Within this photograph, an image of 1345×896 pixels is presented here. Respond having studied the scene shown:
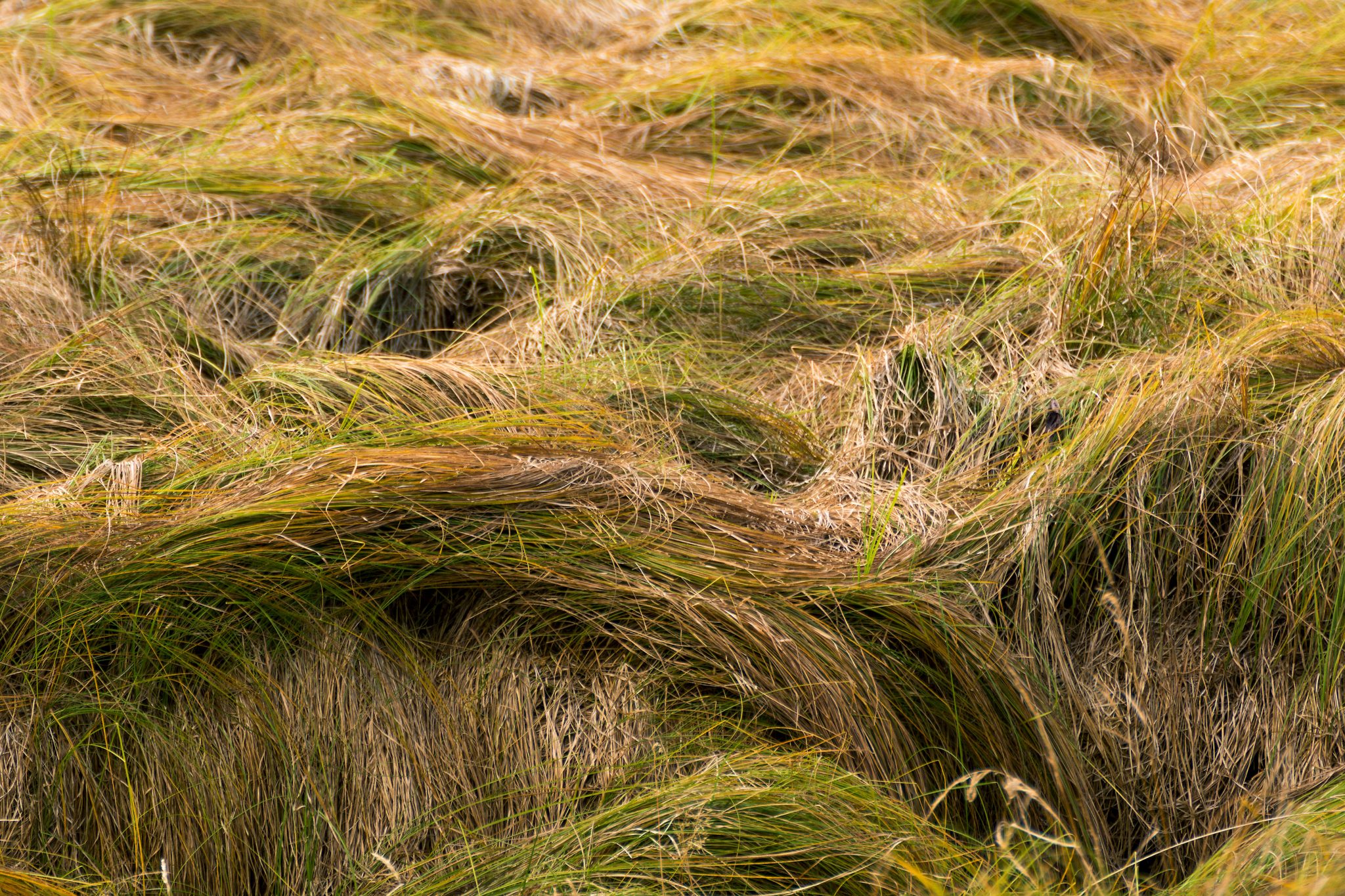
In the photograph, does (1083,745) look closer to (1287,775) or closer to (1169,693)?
(1169,693)

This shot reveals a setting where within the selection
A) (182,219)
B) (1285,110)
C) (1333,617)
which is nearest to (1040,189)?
(1285,110)

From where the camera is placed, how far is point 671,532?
1956 millimetres

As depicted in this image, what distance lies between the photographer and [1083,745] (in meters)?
1.95

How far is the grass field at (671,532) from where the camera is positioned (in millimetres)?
1745

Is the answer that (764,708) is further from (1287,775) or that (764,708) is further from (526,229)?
(526,229)

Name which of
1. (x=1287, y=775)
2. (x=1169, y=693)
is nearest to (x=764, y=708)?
(x=1169, y=693)

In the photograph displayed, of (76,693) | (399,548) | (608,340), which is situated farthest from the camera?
(608,340)

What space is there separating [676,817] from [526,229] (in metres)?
1.64

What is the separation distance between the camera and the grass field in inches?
68.7

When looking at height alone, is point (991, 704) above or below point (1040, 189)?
below

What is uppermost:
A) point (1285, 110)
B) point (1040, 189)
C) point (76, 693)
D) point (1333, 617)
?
point (1285, 110)

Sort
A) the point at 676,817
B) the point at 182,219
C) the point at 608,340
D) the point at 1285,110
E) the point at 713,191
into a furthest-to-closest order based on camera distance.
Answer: the point at 1285,110 → the point at 713,191 → the point at 182,219 → the point at 608,340 → the point at 676,817

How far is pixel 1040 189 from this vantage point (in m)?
2.88

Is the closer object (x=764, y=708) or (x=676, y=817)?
(x=676, y=817)
